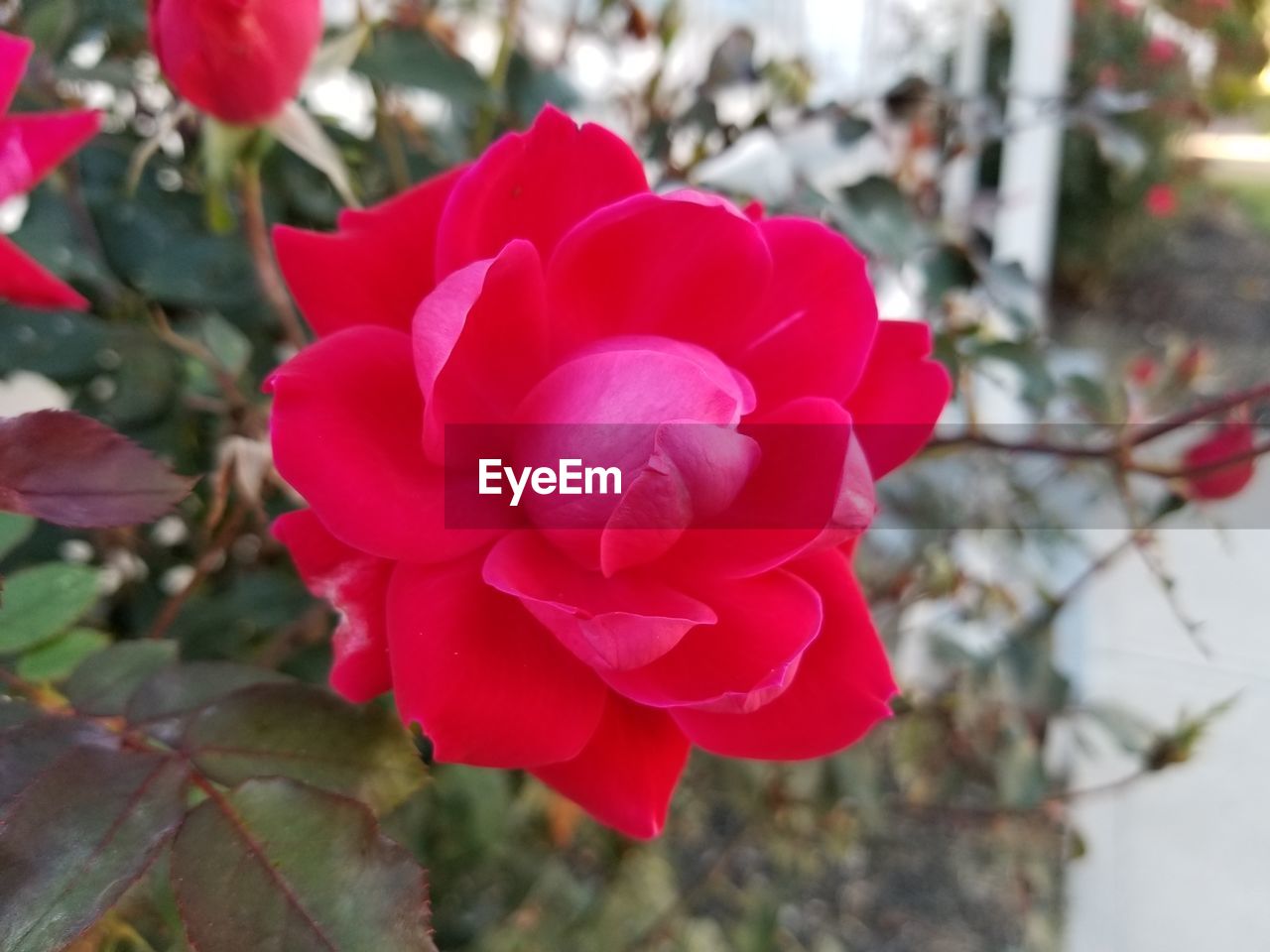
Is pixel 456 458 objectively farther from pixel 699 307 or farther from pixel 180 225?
pixel 180 225

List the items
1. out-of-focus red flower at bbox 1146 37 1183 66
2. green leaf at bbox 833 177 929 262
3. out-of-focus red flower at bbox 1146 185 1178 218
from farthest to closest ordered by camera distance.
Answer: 1. out-of-focus red flower at bbox 1146 185 1178 218
2. out-of-focus red flower at bbox 1146 37 1183 66
3. green leaf at bbox 833 177 929 262

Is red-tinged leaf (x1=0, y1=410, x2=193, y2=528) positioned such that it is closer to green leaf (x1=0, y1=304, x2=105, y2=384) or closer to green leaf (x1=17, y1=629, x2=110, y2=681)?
green leaf (x1=17, y1=629, x2=110, y2=681)

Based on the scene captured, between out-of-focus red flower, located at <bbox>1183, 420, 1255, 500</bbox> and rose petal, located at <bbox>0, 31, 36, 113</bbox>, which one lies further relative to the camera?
out-of-focus red flower, located at <bbox>1183, 420, 1255, 500</bbox>

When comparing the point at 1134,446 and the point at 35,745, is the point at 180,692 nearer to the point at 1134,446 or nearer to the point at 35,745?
the point at 35,745

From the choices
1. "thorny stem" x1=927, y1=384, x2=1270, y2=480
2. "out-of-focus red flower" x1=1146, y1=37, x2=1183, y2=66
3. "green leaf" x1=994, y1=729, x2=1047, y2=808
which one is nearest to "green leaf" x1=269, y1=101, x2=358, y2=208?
"thorny stem" x1=927, y1=384, x2=1270, y2=480

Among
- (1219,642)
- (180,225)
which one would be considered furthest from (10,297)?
(1219,642)

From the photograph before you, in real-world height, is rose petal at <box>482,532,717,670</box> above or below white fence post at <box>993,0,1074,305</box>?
above
